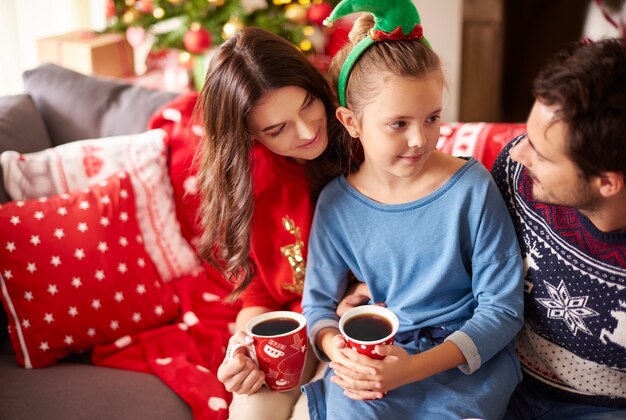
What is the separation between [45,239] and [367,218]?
0.84 m

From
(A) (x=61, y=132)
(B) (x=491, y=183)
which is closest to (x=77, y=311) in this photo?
(A) (x=61, y=132)

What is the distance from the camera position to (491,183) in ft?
4.42

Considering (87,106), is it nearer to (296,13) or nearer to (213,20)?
(213,20)

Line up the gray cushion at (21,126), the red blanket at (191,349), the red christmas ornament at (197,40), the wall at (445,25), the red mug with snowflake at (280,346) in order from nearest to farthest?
the red mug with snowflake at (280,346) < the red blanket at (191,349) < the gray cushion at (21,126) < the red christmas ornament at (197,40) < the wall at (445,25)

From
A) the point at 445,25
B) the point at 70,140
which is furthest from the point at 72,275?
the point at 445,25

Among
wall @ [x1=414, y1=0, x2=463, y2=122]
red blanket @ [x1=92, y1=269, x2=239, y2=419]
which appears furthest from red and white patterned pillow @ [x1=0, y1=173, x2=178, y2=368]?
wall @ [x1=414, y1=0, x2=463, y2=122]

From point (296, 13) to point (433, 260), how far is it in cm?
199

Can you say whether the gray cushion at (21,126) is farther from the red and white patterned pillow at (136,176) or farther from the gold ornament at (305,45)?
the gold ornament at (305,45)

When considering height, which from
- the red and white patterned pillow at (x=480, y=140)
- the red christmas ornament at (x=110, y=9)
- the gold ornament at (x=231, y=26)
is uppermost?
the red christmas ornament at (x=110, y=9)

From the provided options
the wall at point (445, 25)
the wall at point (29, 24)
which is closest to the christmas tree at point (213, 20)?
the wall at point (29, 24)

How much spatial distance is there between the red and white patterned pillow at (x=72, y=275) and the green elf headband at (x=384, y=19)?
0.83 m

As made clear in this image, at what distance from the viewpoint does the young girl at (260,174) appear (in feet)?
4.72

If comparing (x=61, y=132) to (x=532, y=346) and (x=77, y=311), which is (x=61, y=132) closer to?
(x=77, y=311)

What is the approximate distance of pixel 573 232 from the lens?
1271 mm
